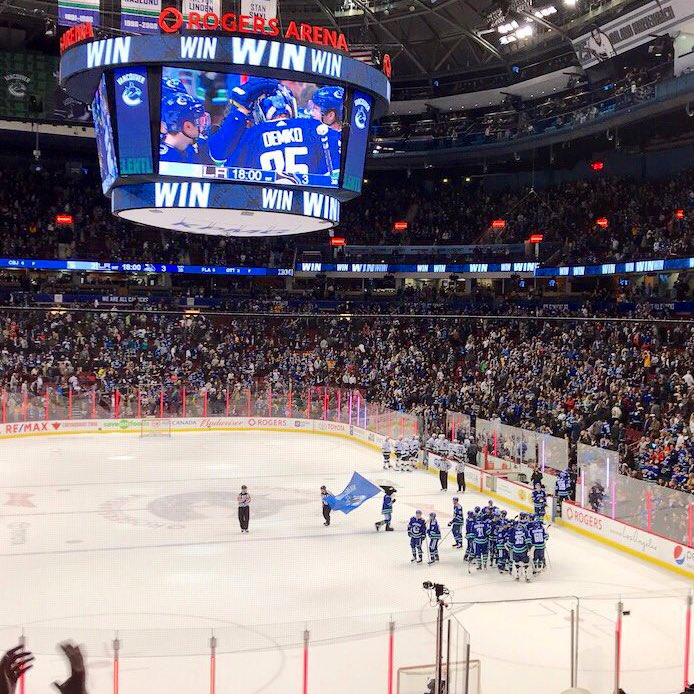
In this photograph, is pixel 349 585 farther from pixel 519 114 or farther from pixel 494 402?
pixel 519 114

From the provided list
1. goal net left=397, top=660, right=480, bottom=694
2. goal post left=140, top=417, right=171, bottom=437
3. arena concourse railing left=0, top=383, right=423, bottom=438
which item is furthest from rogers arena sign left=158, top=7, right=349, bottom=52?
goal post left=140, top=417, right=171, bottom=437

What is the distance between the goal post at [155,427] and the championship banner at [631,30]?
61.4 ft

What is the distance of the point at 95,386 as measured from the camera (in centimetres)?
2859

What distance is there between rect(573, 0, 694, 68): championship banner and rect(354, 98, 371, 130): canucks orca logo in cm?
1092

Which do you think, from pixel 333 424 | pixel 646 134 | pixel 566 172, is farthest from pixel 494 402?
pixel 566 172

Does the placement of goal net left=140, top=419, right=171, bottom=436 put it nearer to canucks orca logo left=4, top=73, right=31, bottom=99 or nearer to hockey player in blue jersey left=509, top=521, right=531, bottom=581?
canucks orca logo left=4, top=73, right=31, bottom=99

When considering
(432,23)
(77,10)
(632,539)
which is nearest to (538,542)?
(632,539)

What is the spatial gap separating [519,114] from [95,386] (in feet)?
65.0

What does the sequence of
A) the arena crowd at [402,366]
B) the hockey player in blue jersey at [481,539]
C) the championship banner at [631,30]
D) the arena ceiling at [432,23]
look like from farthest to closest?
the arena ceiling at [432,23] < the championship banner at [631,30] < the arena crowd at [402,366] < the hockey player in blue jersey at [481,539]

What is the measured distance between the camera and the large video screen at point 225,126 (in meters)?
17.0

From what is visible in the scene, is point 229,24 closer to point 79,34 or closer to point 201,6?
point 201,6

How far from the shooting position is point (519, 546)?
47.0 feet

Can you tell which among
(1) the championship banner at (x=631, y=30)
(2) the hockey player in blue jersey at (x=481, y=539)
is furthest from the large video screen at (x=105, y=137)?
(1) the championship banner at (x=631, y=30)

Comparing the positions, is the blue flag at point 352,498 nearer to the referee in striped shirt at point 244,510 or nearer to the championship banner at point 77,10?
the referee in striped shirt at point 244,510
